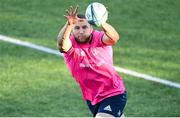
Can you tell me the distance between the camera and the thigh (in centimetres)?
880

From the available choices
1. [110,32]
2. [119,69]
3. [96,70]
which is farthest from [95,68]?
[119,69]

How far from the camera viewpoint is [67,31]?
27.2 ft

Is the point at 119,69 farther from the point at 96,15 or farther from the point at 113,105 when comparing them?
the point at 96,15

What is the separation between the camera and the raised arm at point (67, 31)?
26.8ft

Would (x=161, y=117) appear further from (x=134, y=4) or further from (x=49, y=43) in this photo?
(x=134, y=4)

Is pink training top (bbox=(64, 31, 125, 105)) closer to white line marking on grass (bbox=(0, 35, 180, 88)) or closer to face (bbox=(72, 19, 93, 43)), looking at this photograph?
face (bbox=(72, 19, 93, 43))

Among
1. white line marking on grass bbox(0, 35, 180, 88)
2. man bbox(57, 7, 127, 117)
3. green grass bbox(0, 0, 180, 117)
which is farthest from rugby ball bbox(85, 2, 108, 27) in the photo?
white line marking on grass bbox(0, 35, 180, 88)

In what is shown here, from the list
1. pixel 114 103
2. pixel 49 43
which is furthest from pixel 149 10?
pixel 114 103

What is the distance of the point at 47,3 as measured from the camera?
15539 millimetres

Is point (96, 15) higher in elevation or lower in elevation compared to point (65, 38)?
higher

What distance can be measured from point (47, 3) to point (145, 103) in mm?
5204

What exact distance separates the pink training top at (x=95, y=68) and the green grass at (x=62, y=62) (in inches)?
76.9

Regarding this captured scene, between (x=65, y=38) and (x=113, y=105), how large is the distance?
1.13 meters

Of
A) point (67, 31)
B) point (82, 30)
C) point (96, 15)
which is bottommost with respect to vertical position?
point (82, 30)
